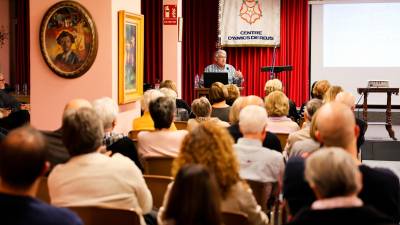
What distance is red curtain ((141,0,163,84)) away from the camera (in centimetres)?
1186

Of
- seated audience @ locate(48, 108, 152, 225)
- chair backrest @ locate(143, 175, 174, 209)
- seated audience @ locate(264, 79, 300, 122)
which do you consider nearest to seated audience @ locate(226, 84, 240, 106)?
seated audience @ locate(264, 79, 300, 122)

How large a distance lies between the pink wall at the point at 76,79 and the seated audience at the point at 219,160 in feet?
11.7

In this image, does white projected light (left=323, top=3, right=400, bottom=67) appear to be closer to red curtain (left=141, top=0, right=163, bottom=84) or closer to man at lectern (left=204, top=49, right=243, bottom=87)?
man at lectern (left=204, top=49, right=243, bottom=87)

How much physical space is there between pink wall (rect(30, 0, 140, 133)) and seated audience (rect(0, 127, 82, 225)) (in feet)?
13.3

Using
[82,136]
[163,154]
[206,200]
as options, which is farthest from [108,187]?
[163,154]

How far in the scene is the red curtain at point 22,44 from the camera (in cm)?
1197

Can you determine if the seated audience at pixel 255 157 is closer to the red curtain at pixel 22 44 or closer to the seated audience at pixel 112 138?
the seated audience at pixel 112 138

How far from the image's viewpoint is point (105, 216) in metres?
2.68

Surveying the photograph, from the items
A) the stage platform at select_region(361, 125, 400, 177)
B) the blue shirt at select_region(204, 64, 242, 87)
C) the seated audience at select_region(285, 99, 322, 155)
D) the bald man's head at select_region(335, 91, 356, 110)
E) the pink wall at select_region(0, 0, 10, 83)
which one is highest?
the pink wall at select_region(0, 0, 10, 83)

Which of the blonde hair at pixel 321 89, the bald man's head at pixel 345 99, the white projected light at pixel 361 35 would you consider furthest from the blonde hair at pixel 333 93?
the white projected light at pixel 361 35

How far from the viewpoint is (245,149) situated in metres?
3.76

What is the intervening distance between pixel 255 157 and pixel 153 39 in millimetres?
8467

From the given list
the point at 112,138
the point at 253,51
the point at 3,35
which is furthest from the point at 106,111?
the point at 3,35

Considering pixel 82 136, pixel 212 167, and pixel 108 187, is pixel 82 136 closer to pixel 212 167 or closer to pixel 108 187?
pixel 108 187
